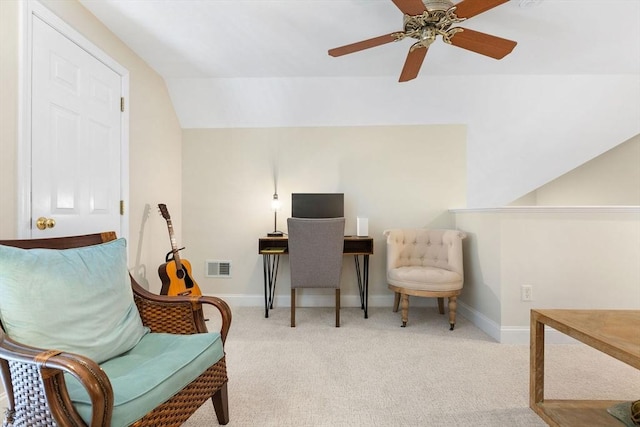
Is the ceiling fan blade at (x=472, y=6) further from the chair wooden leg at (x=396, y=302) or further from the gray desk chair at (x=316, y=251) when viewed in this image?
the chair wooden leg at (x=396, y=302)

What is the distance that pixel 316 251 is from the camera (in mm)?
2762

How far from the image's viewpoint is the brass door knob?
5.58 ft

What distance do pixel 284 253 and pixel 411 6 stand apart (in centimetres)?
223

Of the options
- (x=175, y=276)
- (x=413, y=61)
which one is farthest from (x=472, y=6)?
(x=175, y=276)

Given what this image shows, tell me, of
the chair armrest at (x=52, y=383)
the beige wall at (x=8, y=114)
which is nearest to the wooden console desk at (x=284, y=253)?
the beige wall at (x=8, y=114)

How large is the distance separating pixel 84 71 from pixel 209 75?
1233 millimetres

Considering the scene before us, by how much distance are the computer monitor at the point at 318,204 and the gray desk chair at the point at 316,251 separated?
0.59 m

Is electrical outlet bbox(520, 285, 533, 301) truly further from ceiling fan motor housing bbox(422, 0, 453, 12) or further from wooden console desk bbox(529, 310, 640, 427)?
ceiling fan motor housing bbox(422, 0, 453, 12)

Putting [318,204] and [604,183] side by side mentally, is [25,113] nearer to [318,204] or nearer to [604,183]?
[318,204]

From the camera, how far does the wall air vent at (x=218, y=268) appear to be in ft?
11.5

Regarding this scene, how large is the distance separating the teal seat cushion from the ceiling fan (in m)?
1.88

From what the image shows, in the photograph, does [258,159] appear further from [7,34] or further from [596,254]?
[596,254]

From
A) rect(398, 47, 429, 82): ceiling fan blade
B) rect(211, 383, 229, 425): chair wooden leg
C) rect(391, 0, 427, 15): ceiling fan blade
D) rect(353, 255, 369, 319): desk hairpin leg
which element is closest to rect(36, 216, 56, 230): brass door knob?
rect(211, 383, 229, 425): chair wooden leg

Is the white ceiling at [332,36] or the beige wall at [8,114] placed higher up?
the white ceiling at [332,36]
